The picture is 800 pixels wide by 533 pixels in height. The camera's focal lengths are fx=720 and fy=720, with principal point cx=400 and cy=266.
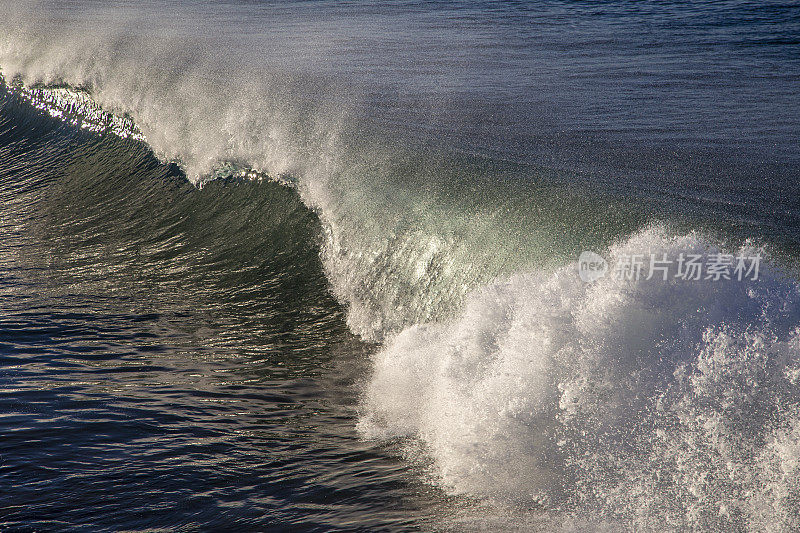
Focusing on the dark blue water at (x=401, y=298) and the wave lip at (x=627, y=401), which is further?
the dark blue water at (x=401, y=298)

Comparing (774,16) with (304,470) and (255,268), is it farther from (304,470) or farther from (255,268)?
(304,470)

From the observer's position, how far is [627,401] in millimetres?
3768

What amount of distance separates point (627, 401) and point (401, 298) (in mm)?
2344

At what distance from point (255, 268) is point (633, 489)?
4.50 metres

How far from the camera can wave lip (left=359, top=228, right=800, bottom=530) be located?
3.37 metres

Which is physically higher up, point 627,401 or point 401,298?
point 401,298

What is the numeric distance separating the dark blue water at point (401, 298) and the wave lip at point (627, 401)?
14 millimetres

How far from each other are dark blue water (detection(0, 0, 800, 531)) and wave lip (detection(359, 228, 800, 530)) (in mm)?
14

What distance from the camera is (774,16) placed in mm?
14250

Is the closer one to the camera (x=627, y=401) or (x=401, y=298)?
(x=627, y=401)

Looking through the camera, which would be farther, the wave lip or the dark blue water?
the dark blue water

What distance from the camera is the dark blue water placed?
3582mm

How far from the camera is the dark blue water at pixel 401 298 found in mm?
3582

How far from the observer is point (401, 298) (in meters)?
5.74
